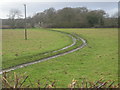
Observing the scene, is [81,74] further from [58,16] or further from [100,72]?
[58,16]

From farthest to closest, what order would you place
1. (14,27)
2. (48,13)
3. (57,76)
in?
(14,27) < (48,13) < (57,76)

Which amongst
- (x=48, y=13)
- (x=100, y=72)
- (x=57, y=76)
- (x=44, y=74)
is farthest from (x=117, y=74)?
(x=48, y=13)

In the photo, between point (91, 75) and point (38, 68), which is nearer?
point (91, 75)

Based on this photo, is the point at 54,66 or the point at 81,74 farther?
the point at 54,66

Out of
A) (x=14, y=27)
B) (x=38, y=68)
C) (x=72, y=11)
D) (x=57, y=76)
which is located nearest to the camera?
(x=57, y=76)

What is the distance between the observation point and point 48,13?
23.5 m

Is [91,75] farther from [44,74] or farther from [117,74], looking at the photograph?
[44,74]

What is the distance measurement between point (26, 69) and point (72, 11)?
1275 centimetres

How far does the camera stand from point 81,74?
9.72 m

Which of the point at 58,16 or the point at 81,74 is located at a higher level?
the point at 58,16

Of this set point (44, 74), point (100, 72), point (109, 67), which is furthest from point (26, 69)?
point (109, 67)

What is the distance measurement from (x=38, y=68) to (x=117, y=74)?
14.7ft

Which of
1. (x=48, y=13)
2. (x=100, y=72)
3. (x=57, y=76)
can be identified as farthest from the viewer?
(x=48, y=13)

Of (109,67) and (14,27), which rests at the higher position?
(14,27)
